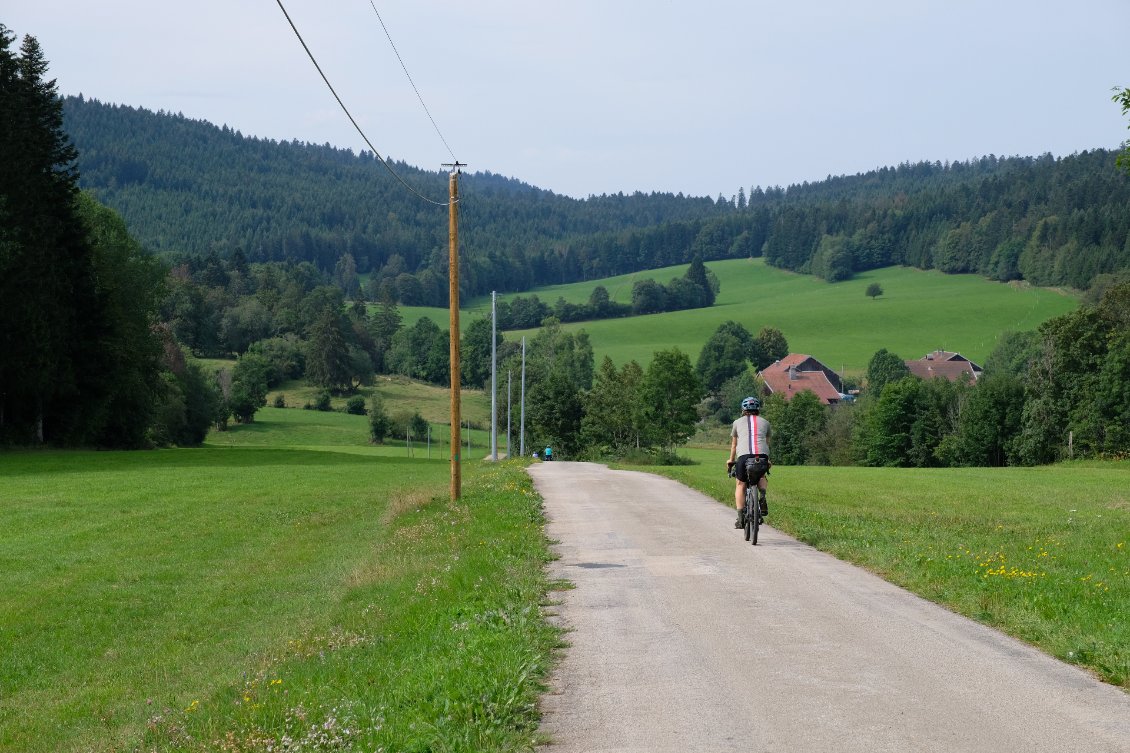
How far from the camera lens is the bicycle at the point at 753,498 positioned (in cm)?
1680

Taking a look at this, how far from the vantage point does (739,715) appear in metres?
7.25

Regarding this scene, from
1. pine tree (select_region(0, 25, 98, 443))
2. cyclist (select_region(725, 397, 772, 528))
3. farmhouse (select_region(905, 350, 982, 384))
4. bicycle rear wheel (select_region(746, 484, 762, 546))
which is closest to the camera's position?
bicycle rear wheel (select_region(746, 484, 762, 546))

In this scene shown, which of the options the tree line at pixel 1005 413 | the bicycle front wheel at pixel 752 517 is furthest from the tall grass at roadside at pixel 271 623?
the tree line at pixel 1005 413

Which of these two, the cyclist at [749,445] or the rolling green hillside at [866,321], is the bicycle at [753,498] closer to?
the cyclist at [749,445]

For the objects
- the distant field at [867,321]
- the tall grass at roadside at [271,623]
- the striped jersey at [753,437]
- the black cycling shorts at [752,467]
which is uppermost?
the distant field at [867,321]

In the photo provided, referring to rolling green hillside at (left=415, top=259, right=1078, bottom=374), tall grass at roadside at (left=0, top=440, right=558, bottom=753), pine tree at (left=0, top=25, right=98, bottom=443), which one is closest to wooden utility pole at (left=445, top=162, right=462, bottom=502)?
tall grass at roadside at (left=0, top=440, right=558, bottom=753)

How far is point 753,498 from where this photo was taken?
1692 cm

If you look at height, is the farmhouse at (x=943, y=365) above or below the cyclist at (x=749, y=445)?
above

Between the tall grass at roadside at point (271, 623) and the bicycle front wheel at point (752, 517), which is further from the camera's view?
the bicycle front wheel at point (752, 517)

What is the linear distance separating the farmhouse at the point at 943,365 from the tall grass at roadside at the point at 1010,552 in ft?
298

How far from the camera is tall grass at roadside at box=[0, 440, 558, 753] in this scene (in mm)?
7859

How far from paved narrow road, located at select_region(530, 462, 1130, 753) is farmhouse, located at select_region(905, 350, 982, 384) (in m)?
119

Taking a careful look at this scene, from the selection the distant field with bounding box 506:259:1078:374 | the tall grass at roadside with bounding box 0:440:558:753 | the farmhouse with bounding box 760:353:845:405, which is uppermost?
the distant field with bounding box 506:259:1078:374

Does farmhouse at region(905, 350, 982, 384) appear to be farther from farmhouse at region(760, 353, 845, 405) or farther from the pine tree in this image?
the pine tree
